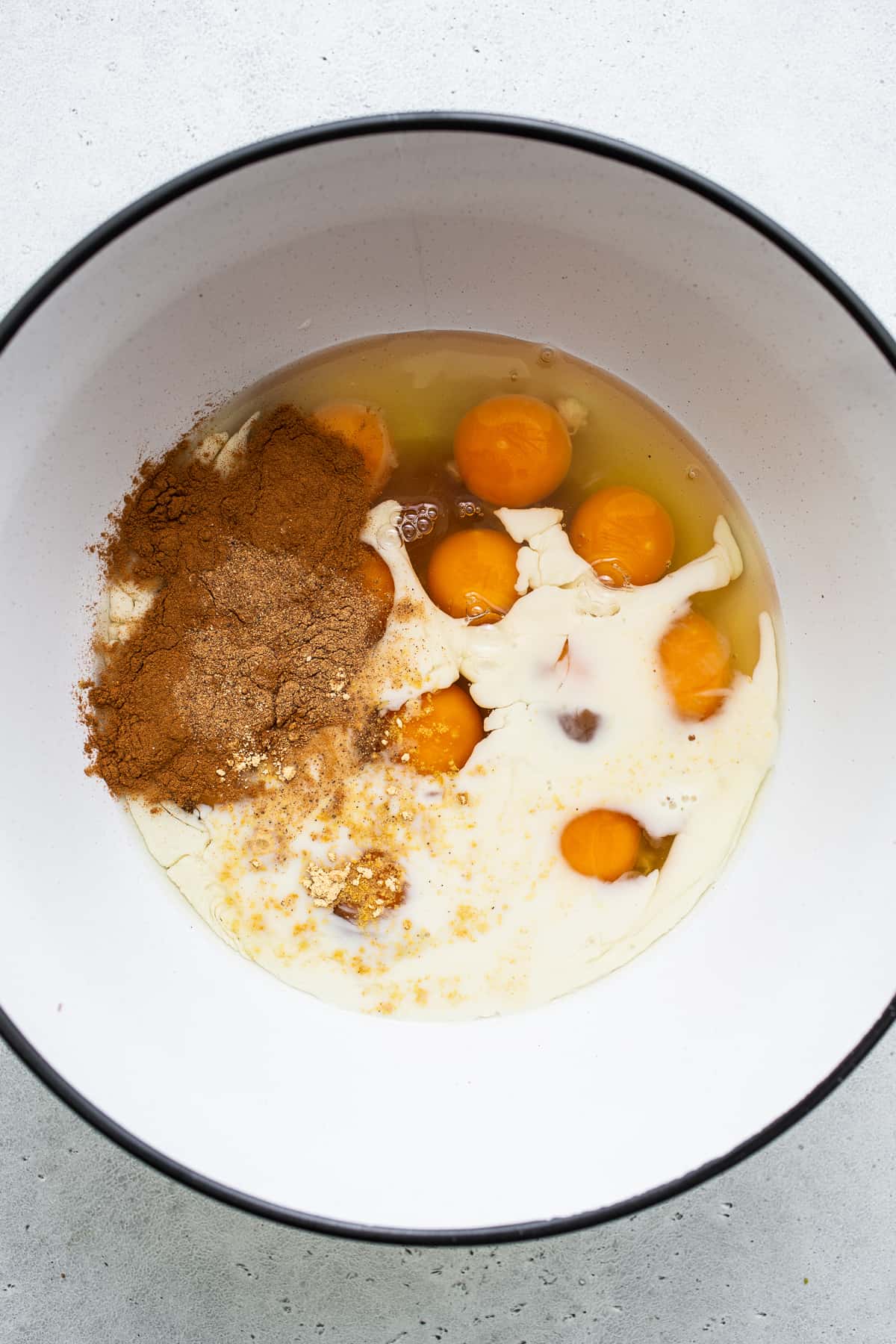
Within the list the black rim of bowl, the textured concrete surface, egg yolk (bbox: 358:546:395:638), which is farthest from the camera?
egg yolk (bbox: 358:546:395:638)

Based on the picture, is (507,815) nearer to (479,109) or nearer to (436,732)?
(436,732)

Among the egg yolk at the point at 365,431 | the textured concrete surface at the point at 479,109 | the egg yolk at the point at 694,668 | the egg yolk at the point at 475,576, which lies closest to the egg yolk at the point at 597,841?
the egg yolk at the point at 694,668

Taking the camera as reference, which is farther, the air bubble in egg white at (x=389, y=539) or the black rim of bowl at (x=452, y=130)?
the air bubble in egg white at (x=389, y=539)

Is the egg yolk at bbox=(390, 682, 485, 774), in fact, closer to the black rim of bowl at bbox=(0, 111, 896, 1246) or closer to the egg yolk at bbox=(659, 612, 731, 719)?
the egg yolk at bbox=(659, 612, 731, 719)

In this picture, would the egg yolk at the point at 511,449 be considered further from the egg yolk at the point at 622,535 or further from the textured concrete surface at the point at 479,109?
the textured concrete surface at the point at 479,109

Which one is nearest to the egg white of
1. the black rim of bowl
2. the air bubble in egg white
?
the air bubble in egg white

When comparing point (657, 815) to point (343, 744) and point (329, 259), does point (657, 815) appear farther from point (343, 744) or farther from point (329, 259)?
point (329, 259)

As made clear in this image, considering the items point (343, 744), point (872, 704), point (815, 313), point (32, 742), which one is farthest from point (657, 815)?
point (32, 742)
